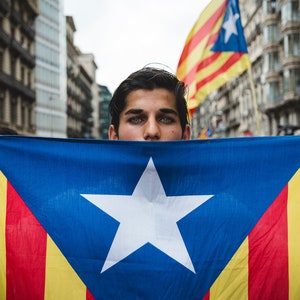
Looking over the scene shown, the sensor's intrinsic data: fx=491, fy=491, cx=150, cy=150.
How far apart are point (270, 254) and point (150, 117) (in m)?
0.95

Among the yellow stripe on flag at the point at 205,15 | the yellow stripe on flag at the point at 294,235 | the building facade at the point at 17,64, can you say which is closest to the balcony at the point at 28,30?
the building facade at the point at 17,64

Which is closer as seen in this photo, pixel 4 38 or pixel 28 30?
pixel 4 38

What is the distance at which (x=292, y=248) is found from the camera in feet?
7.64

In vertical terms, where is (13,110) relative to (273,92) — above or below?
below

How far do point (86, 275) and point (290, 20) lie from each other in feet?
138

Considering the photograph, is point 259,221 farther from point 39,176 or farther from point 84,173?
point 39,176

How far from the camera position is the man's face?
2648mm

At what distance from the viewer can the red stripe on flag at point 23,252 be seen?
231 cm

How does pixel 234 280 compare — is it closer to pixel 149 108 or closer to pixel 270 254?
pixel 270 254

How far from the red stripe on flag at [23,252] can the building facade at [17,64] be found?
114 feet

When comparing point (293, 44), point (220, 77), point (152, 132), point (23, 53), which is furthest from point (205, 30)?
point (23, 53)

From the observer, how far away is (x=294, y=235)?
235cm

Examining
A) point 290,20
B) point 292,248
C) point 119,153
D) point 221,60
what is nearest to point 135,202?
point 119,153

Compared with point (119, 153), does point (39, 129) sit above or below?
above
